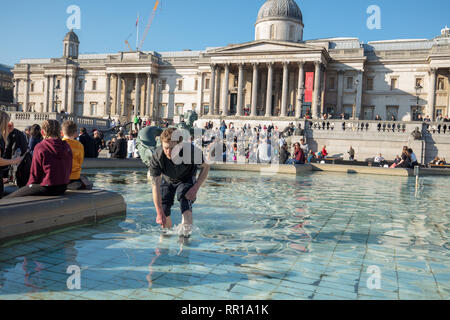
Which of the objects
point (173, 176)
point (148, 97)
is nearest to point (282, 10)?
point (148, 97)

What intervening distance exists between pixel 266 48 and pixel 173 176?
45.5 metres

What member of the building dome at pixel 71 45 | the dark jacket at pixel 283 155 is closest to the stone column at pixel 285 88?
the dark jacket at pixel 283 155

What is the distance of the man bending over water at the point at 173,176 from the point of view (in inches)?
220

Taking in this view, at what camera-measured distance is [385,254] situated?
18.2 ft

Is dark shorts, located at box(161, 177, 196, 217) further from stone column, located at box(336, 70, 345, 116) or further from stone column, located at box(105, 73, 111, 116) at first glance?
stone column, located at box(105, 73, 111, 116)

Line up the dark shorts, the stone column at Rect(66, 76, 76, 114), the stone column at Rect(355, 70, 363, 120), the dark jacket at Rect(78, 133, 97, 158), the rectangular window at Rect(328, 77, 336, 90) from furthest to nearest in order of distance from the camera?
the stone column at Rect(66, 76, 76, 114) < the rectangular window at Rect(328, 77, 336, 90) < the stone column at Rect(355, 70, 363, 120) < the dark jacket at Rect(78, 133, 97, 158) < the dark shorts

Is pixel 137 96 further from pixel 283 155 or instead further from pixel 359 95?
pixel 283 155

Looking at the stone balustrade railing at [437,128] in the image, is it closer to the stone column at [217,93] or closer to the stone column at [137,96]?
the stone column at [217,93]

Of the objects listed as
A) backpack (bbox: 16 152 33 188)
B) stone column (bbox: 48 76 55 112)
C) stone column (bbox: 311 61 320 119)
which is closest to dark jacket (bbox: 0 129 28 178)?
backpack (bbox: 16 152 33 188)

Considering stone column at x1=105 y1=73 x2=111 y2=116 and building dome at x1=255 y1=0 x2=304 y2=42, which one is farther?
stone column at x1=105 y1=73 x2=111 y2=116

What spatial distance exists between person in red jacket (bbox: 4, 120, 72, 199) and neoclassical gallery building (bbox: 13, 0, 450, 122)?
3676 cm

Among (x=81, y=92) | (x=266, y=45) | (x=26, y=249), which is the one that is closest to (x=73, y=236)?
(x=26, y=249)

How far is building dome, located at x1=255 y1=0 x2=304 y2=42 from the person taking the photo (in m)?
55.7
